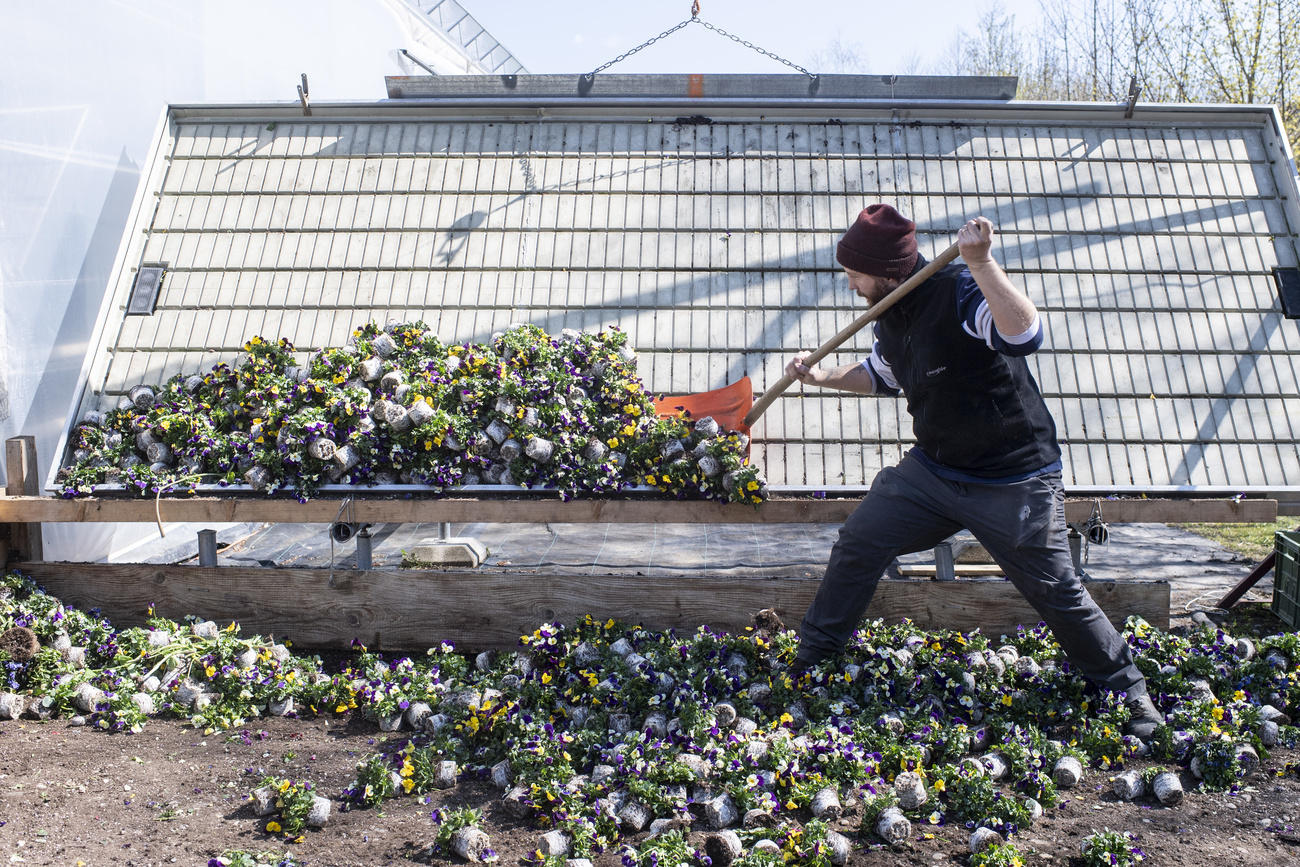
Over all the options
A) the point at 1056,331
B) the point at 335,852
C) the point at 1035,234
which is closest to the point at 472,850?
the point at 335,852

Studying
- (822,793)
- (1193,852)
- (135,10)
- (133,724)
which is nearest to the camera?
(1193,852)

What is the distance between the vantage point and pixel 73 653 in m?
4.33

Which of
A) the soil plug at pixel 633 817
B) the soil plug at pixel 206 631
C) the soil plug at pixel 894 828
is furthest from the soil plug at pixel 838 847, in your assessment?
the soil plug at pixel 206 631

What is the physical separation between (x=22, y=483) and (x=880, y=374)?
A: 13.0 ft

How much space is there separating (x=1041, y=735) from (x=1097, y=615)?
486 millimetres

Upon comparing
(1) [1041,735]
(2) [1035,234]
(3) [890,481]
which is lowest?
(1) [1041,735]

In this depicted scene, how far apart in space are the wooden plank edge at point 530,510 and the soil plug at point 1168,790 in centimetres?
147

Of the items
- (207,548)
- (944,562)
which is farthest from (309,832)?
(944,562)

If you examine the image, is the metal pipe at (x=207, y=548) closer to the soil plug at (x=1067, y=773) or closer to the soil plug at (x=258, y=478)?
the soil plug at (x=258, y=478)

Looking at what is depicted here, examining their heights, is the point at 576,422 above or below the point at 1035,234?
below

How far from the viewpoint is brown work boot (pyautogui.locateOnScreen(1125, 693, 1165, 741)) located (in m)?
3.67

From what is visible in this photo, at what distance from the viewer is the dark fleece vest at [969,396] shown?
3.63m

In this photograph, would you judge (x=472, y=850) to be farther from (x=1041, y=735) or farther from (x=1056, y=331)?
(x=1056, y=331)

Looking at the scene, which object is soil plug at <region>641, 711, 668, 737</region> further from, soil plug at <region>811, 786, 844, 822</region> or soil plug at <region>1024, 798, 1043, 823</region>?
soil plug at <region>1024, 798, 1043, 823</region>
